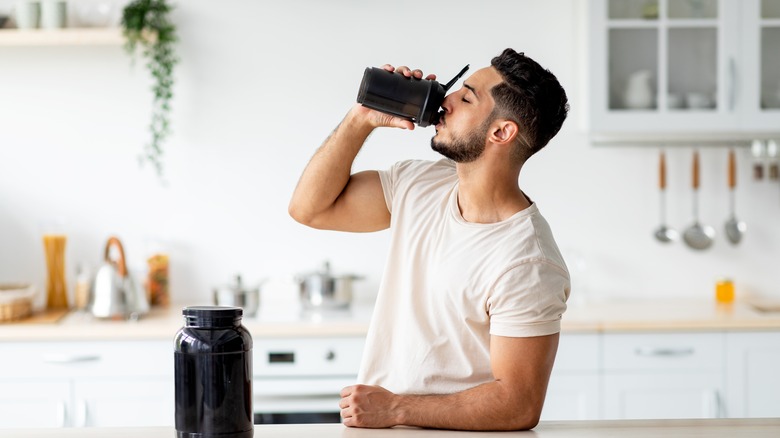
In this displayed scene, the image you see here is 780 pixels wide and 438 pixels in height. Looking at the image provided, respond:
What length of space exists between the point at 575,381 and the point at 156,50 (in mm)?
1961

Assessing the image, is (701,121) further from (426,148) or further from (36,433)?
(36,433)

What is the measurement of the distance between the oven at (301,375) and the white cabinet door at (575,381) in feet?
2.24

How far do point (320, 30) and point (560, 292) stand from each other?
2.23 meters

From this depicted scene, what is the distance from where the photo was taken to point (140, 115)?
382cm

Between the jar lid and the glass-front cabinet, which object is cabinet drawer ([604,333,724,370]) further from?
the jar lid

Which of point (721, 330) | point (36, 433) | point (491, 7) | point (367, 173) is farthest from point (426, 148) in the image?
point (36, 433)

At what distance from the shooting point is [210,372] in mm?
1511

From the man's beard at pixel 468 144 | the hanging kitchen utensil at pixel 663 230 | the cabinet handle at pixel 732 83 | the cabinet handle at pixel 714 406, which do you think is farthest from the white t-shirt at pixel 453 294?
the hanging kitchen utensil at pixel 663 230

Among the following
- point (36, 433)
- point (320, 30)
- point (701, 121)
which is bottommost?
point (36, 433)

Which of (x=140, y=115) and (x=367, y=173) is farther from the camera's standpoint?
(x=140, y=115)

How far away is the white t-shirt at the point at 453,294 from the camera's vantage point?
1.86 m

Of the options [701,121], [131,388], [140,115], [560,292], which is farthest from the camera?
[140,115]

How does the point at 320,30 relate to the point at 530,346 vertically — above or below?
above

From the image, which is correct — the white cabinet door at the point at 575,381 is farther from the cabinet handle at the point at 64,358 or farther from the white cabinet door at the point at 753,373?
the cabinet handle at the point at 64,358
